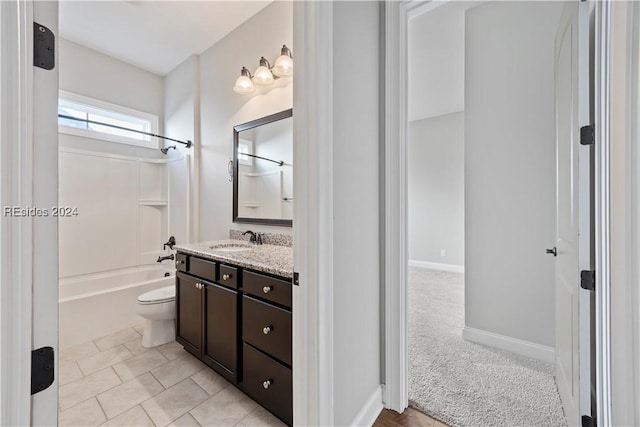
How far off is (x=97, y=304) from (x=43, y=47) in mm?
2816

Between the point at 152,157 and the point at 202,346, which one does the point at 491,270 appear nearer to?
the point at 202,346

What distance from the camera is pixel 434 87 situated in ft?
13.1

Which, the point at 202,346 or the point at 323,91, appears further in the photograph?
the point at 202,346

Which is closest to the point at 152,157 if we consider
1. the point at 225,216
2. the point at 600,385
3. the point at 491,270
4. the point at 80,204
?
the point at 80,204

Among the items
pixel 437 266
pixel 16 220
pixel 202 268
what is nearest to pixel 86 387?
pixel 202 268

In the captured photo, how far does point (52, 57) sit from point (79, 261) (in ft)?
10.5

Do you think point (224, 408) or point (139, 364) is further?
point (139, 364)

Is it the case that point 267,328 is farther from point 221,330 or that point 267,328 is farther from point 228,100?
point 228,100

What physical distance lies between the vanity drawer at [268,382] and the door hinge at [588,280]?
136 cm

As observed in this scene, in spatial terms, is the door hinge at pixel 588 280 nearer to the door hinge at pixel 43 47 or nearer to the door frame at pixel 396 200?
the door frame at pixel 396 200

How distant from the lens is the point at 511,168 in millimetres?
2166

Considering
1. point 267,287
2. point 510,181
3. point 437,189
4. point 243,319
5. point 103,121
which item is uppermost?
point 103,121

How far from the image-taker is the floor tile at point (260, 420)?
4.95ft

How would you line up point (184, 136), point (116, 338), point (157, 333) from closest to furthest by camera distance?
point (157, 333)
point (116, 338)
point (184, 136)
